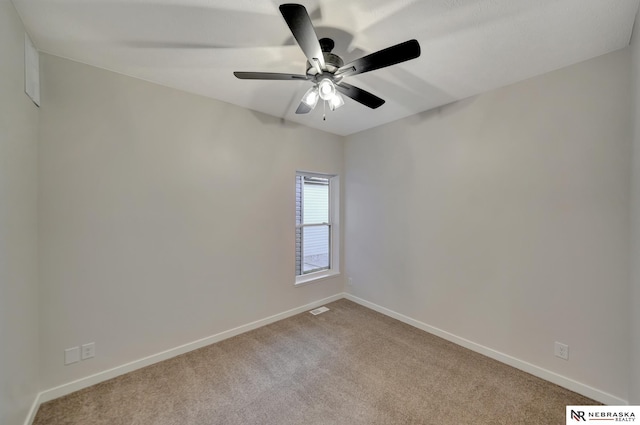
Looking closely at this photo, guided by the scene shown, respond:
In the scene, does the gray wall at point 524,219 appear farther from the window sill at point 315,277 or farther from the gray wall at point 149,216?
the gray wall at point 149,216

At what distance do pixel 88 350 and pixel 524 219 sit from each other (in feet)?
12.6

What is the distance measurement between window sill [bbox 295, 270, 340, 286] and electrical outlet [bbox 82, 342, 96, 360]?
2037 mm

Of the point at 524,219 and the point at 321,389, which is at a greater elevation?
the point at 524,219

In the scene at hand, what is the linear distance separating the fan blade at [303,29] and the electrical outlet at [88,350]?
8.93ft

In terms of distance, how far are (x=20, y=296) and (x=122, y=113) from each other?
1.51 meters

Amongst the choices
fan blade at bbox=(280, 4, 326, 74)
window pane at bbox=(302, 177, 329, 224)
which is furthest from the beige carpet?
fan blade at bbox=(280, 4, 326, 74)

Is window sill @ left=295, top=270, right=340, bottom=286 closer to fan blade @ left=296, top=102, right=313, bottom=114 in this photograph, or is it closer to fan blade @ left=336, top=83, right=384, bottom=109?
fan blade @ left=296, top=102, right=313, bottom=114

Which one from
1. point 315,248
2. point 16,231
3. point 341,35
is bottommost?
point 315,248

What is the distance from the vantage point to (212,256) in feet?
8.70

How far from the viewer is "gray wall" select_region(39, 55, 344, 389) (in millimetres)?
1901

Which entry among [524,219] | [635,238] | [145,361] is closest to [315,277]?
[145,361]

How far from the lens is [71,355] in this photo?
6.35ft

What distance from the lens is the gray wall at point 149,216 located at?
74.9 inches

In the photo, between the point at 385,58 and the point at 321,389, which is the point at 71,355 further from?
the point at 385,58
